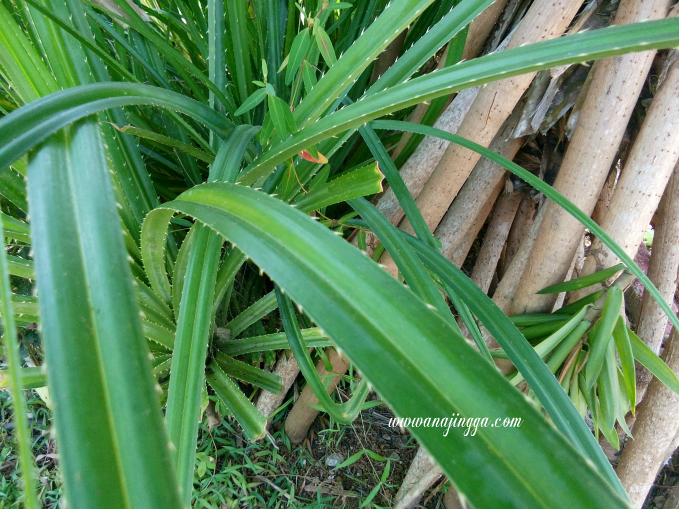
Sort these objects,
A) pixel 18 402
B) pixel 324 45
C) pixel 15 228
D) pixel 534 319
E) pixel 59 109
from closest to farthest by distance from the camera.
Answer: pixel 18 402 → pixel 59 109 → pixel 324 45 → pixel 15 228 → pixel 534 319

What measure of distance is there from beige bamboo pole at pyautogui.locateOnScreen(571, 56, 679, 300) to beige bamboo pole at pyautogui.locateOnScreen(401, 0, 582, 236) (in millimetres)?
209

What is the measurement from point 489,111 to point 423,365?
2.08ft

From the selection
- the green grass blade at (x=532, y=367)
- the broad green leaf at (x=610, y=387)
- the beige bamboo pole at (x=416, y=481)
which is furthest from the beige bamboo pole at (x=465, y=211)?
the broad green leaf at (x=610, y=387)

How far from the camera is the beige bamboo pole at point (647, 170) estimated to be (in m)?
0.62

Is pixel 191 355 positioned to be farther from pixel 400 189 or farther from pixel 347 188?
pixel 400 189

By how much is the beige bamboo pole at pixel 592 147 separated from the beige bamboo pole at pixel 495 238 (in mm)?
185

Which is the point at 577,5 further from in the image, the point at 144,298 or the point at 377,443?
the point at 377,443

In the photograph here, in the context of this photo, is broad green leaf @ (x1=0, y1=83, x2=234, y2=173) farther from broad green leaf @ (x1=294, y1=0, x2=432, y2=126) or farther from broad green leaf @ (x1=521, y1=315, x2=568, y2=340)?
broad green leaf @ (x1=521, y1=315, x2=568, y2=340)

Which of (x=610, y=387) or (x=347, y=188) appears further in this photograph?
(x=610, y=387)

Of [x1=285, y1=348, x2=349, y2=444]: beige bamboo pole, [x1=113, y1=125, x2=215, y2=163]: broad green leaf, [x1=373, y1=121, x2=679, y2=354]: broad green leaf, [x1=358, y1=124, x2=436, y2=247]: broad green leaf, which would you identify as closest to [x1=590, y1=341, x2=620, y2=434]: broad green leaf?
A: [x1=373, y1=121, x2=679, y2=354]: broad green leaf

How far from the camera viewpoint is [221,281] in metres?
0.56

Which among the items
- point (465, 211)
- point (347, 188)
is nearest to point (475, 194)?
point (465, 211)

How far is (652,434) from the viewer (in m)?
0.76

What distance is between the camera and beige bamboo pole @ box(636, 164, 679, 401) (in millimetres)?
725
